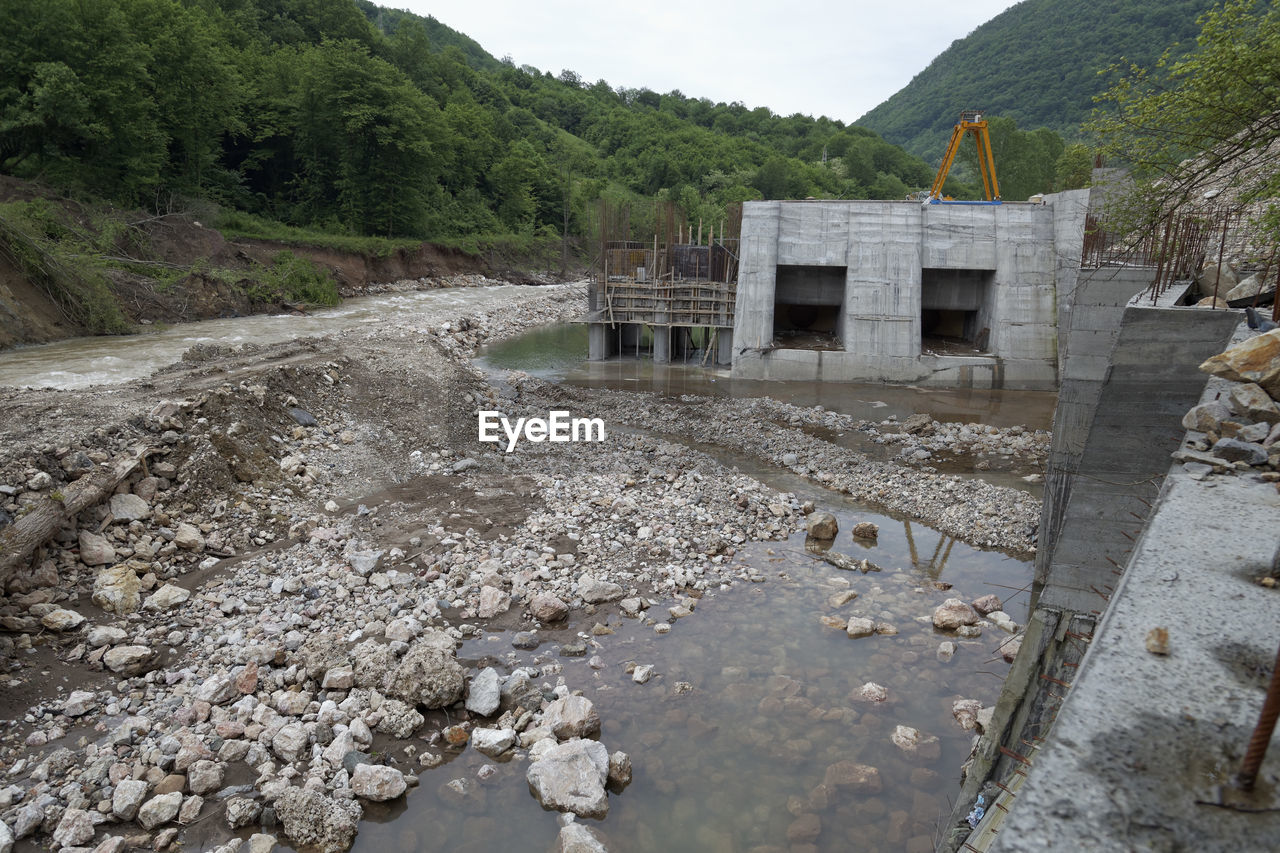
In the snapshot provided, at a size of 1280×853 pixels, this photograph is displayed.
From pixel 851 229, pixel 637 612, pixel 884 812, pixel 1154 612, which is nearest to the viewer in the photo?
pixel 1154 612

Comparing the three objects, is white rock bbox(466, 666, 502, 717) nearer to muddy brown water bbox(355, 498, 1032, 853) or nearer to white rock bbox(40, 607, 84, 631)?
muddy brown water bbox(355, 498, 1032, 853)

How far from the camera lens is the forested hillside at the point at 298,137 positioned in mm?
27000

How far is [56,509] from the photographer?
800 cm

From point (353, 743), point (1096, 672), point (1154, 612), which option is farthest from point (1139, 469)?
point (353, 743)

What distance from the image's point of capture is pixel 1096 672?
2.71m

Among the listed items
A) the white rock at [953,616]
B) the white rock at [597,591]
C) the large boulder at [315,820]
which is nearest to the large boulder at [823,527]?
the white rock at [953,616]

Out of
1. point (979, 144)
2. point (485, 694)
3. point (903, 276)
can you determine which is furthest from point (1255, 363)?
point (979, 144)

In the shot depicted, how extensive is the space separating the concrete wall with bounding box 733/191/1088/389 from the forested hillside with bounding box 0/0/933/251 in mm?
26674

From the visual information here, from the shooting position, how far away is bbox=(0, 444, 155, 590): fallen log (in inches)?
287

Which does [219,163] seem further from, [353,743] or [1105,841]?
[1105,841]

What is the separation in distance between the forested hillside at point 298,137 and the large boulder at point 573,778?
106 ft

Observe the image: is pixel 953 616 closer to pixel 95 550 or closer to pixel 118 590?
pixel 118 590

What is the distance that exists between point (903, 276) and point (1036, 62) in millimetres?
94105

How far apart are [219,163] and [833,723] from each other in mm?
49236
